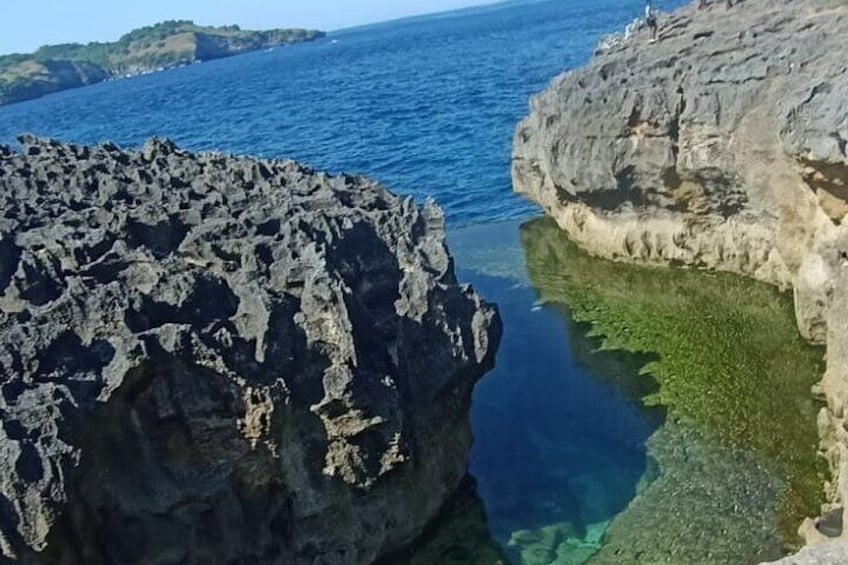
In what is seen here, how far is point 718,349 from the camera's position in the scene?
2519 centimetres

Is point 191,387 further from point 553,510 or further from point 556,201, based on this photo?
point 556,201

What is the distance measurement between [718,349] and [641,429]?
4.33 metres

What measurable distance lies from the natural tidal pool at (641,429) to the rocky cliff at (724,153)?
114 cm

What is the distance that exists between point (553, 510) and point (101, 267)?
10.8m

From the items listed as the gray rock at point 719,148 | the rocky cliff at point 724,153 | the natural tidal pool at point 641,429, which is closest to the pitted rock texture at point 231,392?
the natural tidal pool at point 641,429

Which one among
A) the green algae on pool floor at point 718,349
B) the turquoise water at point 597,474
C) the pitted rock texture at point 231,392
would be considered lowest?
the turquoise water at point 597,474

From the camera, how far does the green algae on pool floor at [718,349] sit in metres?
20.1

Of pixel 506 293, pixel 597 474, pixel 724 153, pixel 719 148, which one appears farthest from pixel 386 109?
pixel 597 474

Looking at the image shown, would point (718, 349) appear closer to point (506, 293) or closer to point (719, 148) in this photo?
point (719, 148)

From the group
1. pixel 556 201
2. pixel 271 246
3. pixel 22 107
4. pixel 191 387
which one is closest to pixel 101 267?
pixel 271 246

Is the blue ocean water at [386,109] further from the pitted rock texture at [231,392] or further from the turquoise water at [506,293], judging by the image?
the pitted rock texture at [231,392]

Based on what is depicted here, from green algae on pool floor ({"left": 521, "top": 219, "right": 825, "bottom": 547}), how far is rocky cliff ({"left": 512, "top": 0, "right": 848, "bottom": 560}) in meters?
0.72

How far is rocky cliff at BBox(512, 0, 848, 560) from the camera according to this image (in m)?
22.5

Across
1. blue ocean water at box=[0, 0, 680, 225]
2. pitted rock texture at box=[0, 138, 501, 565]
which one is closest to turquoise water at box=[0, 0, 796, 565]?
blue ocean water at box=[0, 0, 680, 225]
